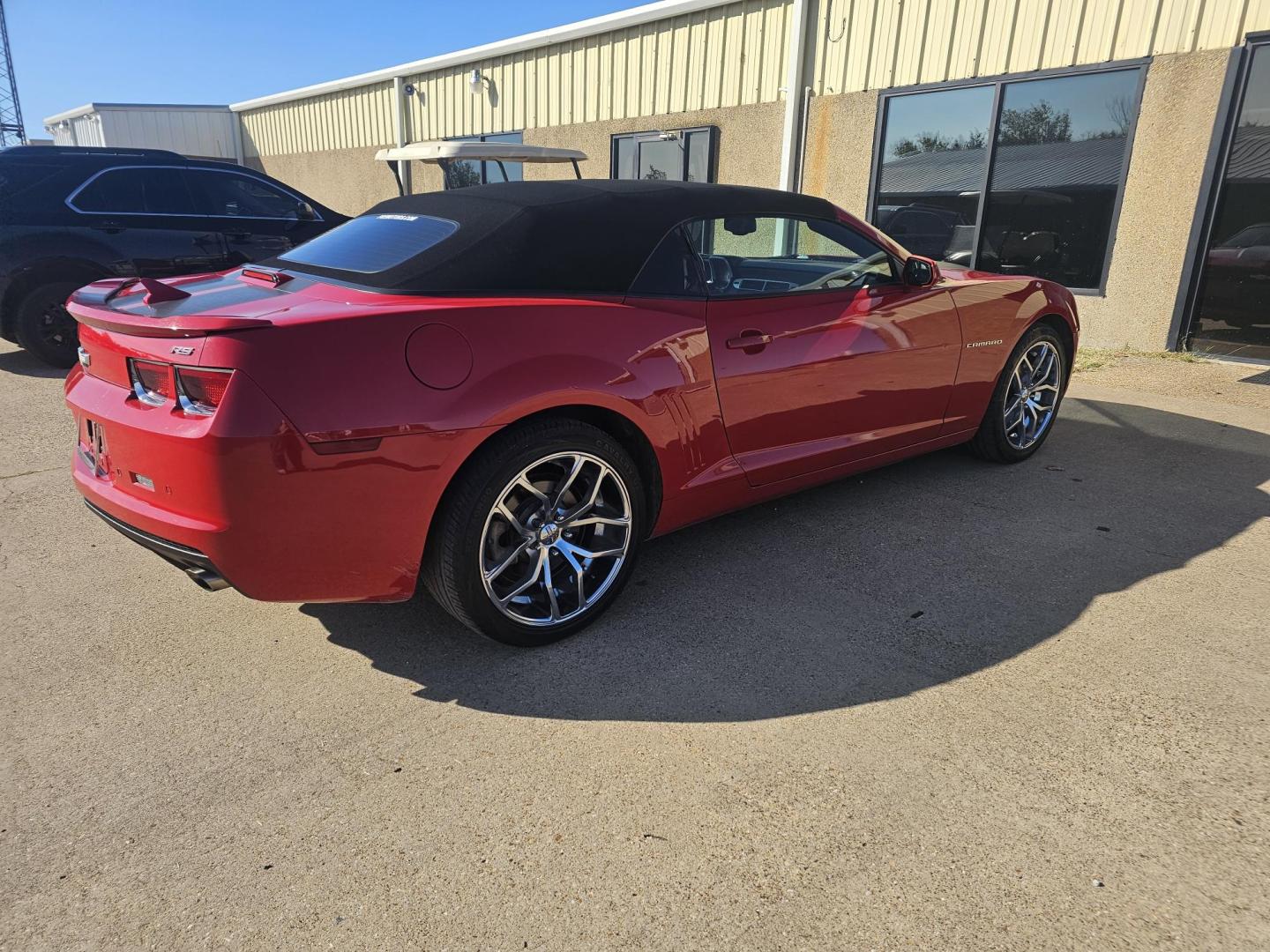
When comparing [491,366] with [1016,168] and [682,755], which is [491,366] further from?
[1016,168]

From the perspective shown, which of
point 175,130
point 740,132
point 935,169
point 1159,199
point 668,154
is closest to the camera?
point 1159,199

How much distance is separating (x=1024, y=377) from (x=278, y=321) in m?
4.01

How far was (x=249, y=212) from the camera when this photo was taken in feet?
25.4

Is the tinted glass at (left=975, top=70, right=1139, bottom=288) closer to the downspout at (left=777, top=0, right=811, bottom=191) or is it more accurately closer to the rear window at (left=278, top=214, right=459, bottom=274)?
the downspout at (left=777, top=0, right=811, bottom=191)

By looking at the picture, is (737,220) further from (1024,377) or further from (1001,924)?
(1001,924)

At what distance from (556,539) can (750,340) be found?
109 centimetres

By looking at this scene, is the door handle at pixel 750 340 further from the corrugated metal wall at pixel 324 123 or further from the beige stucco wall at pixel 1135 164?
the corrugated metal wall at pixel 324 123

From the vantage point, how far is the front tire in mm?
2609

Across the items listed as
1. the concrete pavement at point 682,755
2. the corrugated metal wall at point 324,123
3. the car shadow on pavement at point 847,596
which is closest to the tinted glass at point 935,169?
the car shadow on pavement at point 847,596

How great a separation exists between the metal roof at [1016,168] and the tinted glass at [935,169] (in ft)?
0.03

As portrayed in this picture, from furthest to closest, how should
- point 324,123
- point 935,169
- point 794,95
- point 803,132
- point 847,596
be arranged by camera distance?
point 324,123 → point 803,132 → point 794,95 → point 935,169 → point 847,596

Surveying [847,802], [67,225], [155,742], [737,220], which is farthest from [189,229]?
[847,802]

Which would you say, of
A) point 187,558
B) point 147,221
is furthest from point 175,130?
point 187,558

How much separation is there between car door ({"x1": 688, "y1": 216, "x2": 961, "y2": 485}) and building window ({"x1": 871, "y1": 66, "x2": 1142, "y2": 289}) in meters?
5.17
